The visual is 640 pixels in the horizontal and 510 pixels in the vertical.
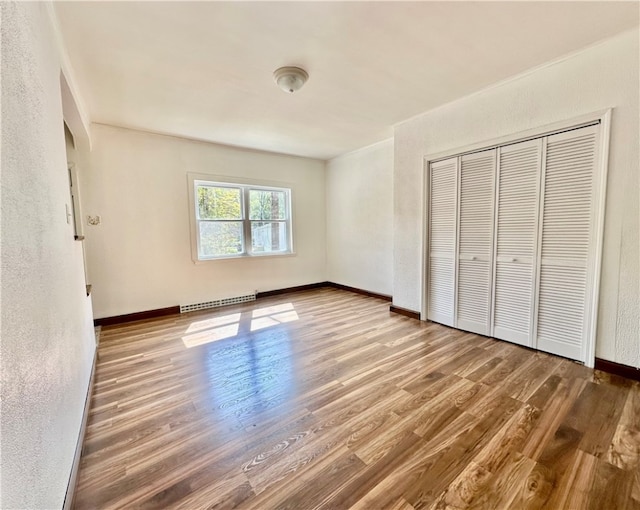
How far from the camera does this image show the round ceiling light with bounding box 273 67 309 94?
90.7 inches

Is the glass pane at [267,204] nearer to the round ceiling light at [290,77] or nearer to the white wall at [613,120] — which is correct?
the round ceiling light at [290,77]

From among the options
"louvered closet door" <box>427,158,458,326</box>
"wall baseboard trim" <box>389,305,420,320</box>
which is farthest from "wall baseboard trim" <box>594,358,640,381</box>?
"wall baseboard trim" <box>389,305,420,320</box>

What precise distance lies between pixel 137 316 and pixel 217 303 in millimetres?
1060

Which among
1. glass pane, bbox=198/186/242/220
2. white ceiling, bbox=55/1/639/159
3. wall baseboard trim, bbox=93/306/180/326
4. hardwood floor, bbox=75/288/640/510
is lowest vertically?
hardwood floor, bbox=75/288/640/510

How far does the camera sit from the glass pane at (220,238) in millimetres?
4324

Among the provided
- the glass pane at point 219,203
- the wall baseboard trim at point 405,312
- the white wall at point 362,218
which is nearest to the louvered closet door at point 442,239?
the wall baseboard trim at point 405,312

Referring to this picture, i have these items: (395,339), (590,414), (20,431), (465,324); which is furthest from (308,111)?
(590,414)

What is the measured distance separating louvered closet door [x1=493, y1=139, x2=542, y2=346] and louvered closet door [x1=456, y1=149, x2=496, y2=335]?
85mm

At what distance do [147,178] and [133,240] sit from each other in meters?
0.86

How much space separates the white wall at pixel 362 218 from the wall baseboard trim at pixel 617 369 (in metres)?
2.51

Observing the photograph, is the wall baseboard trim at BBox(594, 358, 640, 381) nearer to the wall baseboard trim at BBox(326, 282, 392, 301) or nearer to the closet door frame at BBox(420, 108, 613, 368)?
the closet door frame at BBox(420, 108, 613, 368)

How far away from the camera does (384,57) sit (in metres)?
2.20

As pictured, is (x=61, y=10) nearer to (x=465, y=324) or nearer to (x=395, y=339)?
(x=395, y=339)

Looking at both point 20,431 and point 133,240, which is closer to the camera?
point 20,431
